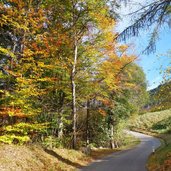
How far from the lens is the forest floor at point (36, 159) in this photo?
51.0ft

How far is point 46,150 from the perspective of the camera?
2094 centimetres

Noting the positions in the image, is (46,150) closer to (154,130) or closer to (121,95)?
(121,95)

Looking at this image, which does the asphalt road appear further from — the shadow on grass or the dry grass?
the dry grass

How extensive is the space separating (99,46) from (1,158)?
1318 centimetres

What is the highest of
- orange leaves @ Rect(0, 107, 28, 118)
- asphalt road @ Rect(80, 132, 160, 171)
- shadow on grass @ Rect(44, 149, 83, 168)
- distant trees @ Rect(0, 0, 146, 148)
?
distant trees @ Rect(0, 0, 146, 148)

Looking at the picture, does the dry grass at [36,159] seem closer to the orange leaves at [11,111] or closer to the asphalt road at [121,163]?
the asphalt road at [121,163]

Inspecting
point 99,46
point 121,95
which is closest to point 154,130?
point 121,95

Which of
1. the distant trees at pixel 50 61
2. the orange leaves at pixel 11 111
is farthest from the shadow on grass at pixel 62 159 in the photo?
the orange leaves at pixel 11 111

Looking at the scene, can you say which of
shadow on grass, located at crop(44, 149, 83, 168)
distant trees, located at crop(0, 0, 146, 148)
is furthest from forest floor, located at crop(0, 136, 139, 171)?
distant trees, located at crop(0, 0, 146, 148)

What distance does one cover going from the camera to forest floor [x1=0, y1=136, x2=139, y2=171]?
15.5 meters

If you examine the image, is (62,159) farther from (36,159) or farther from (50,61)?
(50,61)

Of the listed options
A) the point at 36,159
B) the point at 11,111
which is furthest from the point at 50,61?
the point at 36,159

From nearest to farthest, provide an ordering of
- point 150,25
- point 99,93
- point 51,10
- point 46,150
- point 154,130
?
point 150,25 < point 46,150 < point 51,10 < point 99,93 < point 154,130

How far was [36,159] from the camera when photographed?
59.2ft
